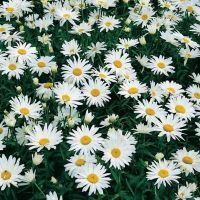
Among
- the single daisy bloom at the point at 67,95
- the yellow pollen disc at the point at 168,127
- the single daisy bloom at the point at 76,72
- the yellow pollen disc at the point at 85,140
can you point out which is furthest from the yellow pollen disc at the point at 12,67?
the yellow pollen disc at the point at 168,127

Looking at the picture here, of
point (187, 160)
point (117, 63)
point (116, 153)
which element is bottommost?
point (187, 160)

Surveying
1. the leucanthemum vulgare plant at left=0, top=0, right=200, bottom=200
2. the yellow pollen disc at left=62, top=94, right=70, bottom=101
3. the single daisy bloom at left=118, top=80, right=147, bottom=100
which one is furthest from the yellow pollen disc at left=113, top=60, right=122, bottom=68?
the yellow pollen disc at left=62, top=94, right=70, bottom=101

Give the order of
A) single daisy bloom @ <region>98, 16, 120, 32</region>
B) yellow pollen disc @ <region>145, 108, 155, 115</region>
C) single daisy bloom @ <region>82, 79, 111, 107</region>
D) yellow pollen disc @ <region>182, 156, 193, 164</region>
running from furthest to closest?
single daisy bloom @ <region>98, 16, 120, 32</region>
single daisy bloom @ <region>82, 79, 111, 107</region>
yellow pollen disc @ <region>145, 108, 155, 115</region>
yellow pollen disc @ <region>182, 156, 193, 164</region>

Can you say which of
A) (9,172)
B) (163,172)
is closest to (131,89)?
(163,172)

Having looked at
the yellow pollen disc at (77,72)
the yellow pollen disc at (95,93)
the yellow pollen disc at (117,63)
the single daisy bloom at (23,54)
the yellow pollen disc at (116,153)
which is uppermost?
the single daisy bloom at (23,54)

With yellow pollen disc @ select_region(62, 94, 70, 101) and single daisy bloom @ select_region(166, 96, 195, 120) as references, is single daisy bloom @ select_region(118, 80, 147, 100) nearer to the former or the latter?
single daisy bloom @ select_region(166, 96, 195, 120)

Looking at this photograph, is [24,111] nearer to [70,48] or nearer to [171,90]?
[70,48]

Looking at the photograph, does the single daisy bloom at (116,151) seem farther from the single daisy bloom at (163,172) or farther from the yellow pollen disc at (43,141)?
the yellow pollen disc at (43,141)
